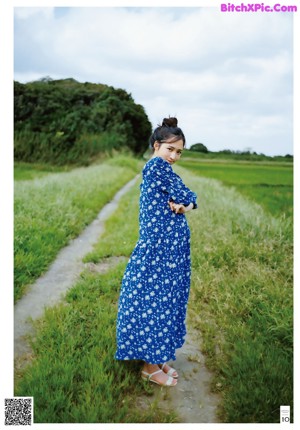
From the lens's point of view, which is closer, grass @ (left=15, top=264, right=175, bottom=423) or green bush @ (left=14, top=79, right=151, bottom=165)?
grass @ (left=15, top=264, right=175, bottom=423)

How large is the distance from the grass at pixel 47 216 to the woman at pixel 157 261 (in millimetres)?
1561

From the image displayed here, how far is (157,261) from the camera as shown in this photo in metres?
2.24

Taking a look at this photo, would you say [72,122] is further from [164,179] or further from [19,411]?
[19,411]

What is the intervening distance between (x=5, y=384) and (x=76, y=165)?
533 inches

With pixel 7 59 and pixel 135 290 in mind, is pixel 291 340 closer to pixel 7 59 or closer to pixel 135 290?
pixel 135 290

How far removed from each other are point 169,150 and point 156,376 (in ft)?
4.57

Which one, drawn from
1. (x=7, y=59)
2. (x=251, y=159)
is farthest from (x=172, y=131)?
(x=251, y=159)

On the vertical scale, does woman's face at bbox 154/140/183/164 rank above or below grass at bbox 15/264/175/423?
above

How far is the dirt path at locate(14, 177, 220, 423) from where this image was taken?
2193 millimetres

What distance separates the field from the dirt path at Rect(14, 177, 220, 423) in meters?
0.07

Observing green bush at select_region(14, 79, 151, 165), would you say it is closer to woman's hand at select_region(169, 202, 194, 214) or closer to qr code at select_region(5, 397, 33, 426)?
woman's hand at select_region(169, 202, 194, 214)

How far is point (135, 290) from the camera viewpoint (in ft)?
7.43

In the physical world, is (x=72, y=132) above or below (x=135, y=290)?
above
